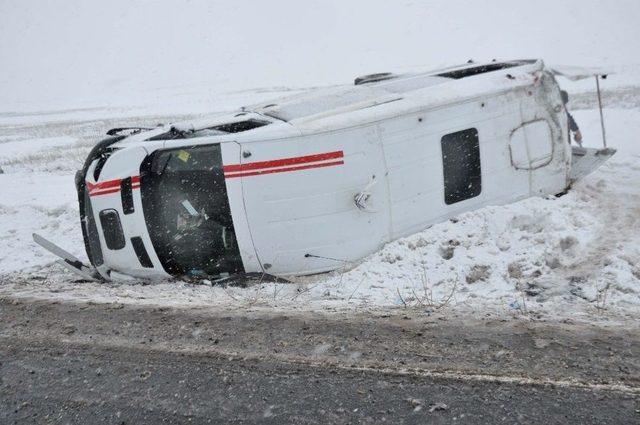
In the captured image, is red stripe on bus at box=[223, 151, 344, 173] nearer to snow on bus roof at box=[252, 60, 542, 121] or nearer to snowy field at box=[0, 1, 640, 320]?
snow on bus roof at box=[252, 60, 542, 121]

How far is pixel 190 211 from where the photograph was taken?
636 cm

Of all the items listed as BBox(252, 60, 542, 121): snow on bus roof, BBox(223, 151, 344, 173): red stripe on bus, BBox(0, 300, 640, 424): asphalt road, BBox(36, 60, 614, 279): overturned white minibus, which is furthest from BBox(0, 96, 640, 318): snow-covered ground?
BBox(252, 60, 542, 121): snow on bus roof

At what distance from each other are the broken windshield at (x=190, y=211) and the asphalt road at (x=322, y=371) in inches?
66.3

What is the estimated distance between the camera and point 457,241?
6617 millimetres

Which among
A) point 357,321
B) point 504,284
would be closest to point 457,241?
point 504,284

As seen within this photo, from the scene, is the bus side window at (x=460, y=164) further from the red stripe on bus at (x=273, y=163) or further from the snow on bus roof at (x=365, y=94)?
the red stripe on bus at (x=273, y=163)

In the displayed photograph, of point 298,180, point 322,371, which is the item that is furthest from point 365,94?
point 322,371

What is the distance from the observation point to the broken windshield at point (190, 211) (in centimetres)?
624

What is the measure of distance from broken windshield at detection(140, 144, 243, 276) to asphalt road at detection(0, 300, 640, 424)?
168cm

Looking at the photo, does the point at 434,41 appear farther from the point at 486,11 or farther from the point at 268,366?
the point at 268,366

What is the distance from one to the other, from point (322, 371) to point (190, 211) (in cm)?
328

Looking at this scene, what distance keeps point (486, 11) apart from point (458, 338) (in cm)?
5339

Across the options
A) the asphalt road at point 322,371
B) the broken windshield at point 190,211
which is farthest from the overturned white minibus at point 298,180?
the asphalt road at point 322,371

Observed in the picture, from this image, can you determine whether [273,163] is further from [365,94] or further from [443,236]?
[443,236]
